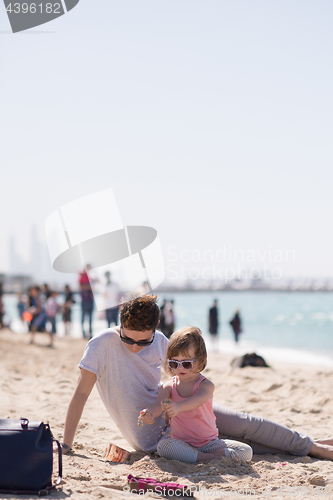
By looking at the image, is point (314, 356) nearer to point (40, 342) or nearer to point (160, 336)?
point (40, 342)

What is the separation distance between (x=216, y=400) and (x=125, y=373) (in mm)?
2608

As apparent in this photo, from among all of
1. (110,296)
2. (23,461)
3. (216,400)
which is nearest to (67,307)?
(110,296)

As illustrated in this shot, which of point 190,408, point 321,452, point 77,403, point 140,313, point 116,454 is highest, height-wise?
point 140,313

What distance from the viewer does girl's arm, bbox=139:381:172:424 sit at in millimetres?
2619

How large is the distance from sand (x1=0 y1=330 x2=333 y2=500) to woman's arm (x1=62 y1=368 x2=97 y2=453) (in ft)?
0.49

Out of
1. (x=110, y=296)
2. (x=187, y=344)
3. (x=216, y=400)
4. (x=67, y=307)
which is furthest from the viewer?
(x=67, y=307)

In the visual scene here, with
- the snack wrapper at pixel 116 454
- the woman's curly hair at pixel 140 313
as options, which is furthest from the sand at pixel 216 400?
the woman's curly hair at pixel 140 313

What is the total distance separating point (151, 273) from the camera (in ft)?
32.7

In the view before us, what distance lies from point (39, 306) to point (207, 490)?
981 cm

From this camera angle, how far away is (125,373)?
2910mm

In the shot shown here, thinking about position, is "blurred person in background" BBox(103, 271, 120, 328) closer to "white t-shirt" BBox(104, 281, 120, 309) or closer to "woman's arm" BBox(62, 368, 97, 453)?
"white t-shirt" BBox(104, 281, 120, 309)

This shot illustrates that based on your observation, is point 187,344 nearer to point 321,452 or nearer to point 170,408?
point 170,408

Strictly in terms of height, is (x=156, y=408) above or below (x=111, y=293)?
above

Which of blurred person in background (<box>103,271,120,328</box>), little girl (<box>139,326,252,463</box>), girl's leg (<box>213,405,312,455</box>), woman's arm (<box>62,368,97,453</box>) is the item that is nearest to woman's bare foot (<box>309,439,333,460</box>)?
girl's leg (<box>213,405,312,455</box>)
